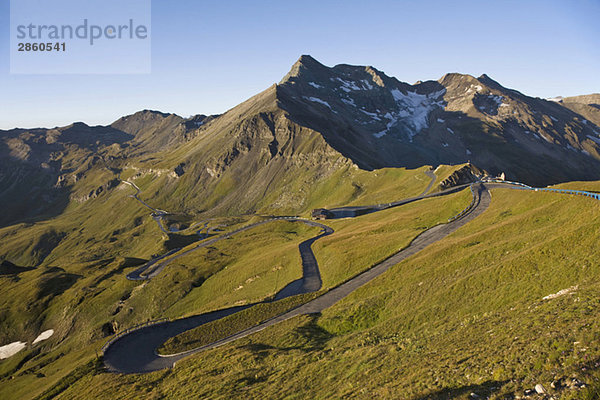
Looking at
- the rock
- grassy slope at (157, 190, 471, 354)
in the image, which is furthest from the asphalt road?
the rock

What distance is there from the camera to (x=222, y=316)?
5619 centimetres

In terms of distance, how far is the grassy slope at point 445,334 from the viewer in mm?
18109

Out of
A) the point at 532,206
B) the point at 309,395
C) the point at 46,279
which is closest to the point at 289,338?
the point at 309,395

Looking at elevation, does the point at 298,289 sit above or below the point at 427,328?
below

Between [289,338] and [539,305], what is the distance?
2449 cm

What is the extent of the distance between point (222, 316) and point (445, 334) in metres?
39.0

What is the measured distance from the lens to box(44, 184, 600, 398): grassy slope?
18109mm

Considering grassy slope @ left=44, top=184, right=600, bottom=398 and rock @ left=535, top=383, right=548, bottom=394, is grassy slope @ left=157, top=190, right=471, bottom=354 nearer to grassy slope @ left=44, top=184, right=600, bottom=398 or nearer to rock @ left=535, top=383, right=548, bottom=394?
grassy slope @ left=44, top=184, right=600, bottom=398

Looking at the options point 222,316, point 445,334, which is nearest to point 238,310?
point 222,316

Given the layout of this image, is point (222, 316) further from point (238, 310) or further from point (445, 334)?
point (445, 334)

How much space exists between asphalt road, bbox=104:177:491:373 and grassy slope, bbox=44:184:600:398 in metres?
3.55

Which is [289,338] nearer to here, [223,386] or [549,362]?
[223,386]

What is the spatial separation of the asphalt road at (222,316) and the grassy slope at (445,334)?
3.55 meters

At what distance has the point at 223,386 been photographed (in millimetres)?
28828
